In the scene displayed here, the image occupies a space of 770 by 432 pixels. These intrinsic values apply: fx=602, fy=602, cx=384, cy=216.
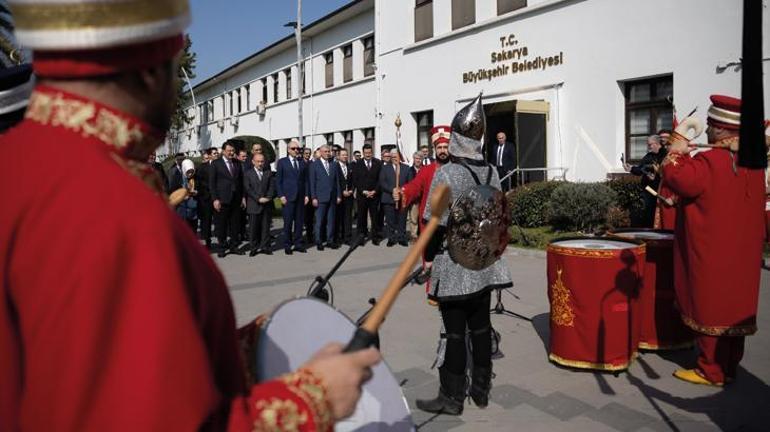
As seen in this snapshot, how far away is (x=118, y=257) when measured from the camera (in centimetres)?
97

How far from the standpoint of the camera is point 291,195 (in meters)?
12.6

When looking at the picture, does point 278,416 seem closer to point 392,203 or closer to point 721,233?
point 721,233

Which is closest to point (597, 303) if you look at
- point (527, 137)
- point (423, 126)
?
point (527, 137)

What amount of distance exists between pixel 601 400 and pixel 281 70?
104 ft

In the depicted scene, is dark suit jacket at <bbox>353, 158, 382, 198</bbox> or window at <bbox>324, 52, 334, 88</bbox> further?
window at <bbox>324, 52, 334, 88</bbox>

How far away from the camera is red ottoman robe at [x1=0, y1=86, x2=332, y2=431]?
95 centimetres

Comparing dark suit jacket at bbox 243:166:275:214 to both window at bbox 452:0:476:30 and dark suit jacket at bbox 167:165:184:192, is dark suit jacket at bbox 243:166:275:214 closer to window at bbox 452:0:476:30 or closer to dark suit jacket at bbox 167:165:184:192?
dark suit jacket at bbox 167:165:184:192

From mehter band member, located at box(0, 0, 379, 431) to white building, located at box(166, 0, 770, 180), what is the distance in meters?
12.4

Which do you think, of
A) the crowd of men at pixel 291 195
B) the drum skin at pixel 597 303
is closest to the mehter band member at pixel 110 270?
the drum skin at pixel 597 303

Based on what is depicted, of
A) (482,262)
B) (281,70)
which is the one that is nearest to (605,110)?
(482,262)

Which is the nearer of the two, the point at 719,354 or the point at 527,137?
the point at 719,354

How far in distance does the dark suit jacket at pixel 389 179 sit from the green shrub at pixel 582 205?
10.6 feet

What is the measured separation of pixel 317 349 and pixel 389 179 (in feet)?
39.0

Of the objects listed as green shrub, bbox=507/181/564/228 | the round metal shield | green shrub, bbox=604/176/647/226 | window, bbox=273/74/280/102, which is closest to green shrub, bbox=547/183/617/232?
green shrub, bbox=604/176/647/226
